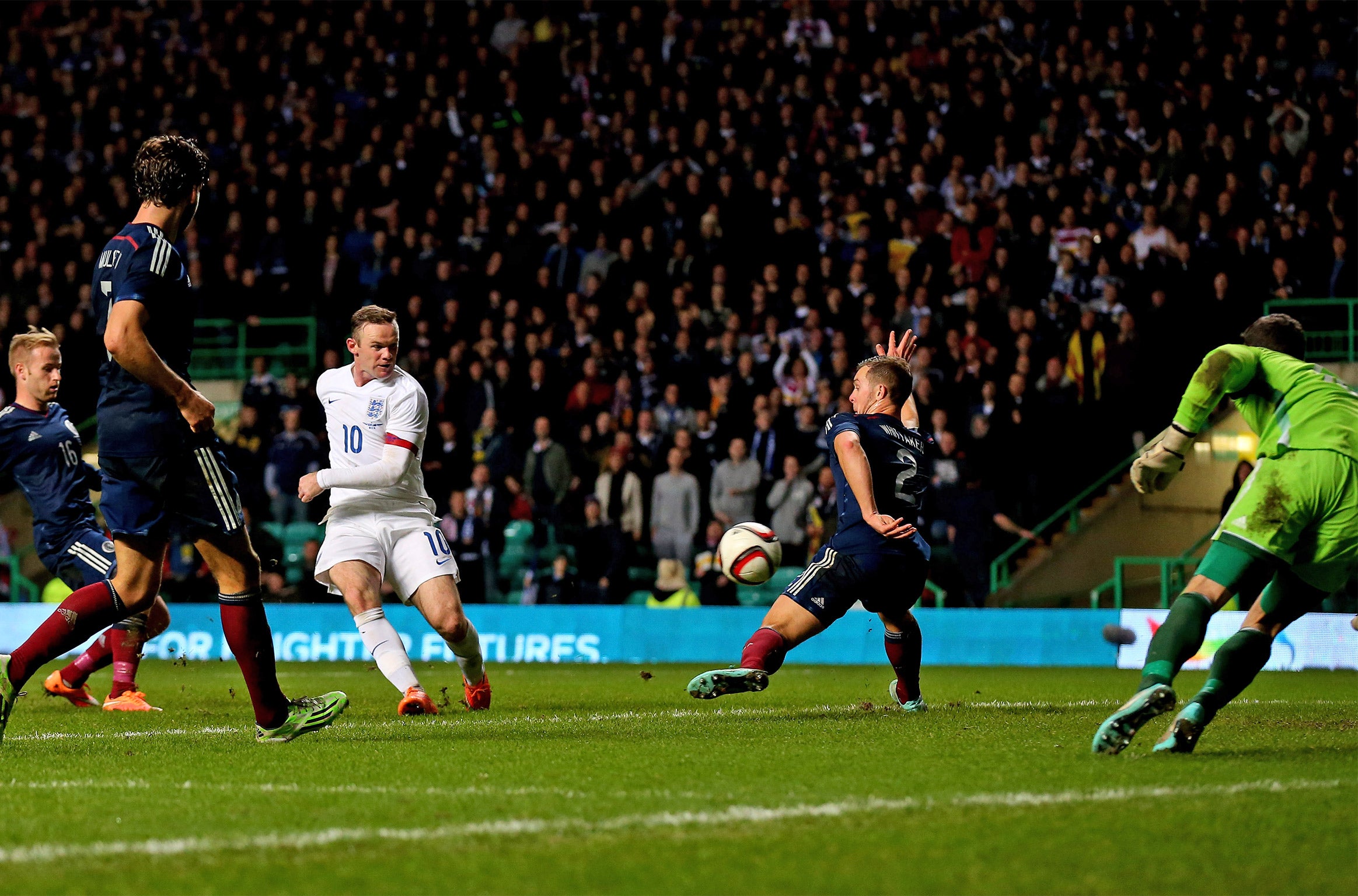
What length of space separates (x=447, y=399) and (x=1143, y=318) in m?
8.37

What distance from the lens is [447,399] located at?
1927 cm

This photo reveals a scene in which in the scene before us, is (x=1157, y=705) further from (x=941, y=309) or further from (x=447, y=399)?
(x=447, y=399)

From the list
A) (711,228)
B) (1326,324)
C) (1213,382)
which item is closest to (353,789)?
(1213,382)

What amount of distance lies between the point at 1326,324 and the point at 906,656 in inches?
444

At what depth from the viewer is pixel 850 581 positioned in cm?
786

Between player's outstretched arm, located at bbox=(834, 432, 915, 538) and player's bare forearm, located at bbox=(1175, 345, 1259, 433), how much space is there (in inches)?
72.8

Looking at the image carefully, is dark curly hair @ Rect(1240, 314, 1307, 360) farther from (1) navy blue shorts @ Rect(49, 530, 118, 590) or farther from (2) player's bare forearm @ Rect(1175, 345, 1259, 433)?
(1) navy blue shorts @ Rect(49, 530, 118, 590)

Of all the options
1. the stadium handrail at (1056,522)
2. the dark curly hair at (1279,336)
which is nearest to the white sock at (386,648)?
the dark curly hair at (1279,336)

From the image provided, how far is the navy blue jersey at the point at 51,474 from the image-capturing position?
29.9ft

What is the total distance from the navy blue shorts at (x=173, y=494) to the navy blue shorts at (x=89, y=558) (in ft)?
9.30

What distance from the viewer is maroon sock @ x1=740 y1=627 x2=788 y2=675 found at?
764cm

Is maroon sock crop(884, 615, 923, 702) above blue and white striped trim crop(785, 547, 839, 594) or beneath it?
beneath

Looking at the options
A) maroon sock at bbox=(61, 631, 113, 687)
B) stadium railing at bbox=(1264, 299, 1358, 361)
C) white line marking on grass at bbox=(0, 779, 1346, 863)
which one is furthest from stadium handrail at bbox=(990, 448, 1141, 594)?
white line marking on grass at bbox=(0, 779, 1346, 863)

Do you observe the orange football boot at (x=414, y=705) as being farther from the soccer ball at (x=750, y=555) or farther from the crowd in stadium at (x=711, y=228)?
the crowd in stadium at (x=711, y=228)
